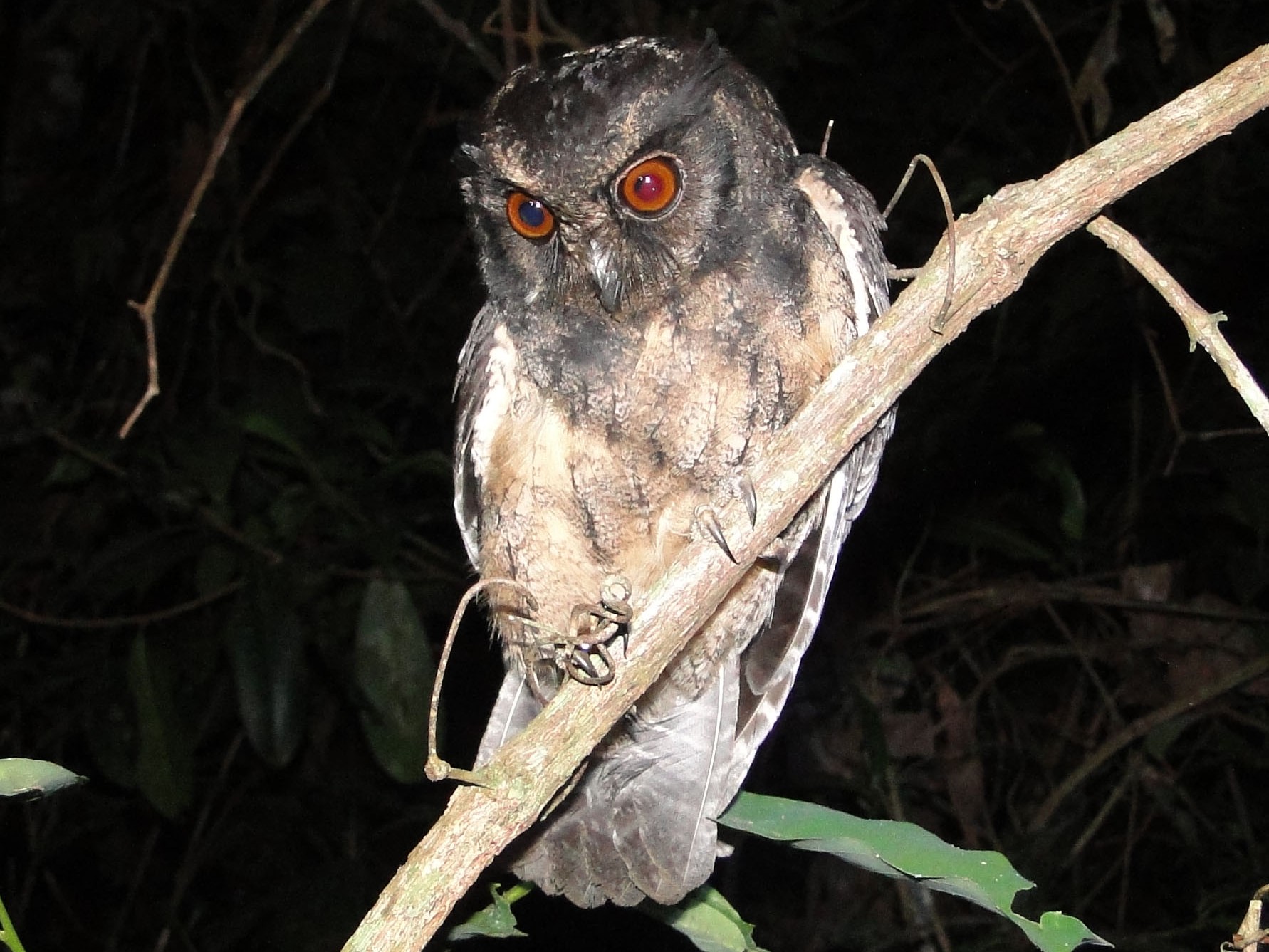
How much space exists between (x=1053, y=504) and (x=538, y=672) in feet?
6.82

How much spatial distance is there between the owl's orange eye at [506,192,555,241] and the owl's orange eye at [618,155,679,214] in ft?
0.44

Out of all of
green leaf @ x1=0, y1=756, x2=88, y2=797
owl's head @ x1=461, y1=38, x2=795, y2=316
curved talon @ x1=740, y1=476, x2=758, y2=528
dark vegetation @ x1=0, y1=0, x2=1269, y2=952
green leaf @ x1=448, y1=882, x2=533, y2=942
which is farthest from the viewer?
dark vegetation @ x1=0, y1=0, x2=1269, y2=952

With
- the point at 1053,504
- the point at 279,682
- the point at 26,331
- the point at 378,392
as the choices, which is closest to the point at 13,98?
the point at 26,331

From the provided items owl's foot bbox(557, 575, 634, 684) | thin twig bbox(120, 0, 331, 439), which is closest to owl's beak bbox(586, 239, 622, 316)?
owl's foot bbox(557, 575, 634, 684)

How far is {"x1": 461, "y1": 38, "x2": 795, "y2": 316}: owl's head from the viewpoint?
1.71m

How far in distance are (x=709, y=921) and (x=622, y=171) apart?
3.62 feet

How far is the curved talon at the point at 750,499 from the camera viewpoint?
130 cm

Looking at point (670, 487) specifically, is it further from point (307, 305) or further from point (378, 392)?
point (378, 392)

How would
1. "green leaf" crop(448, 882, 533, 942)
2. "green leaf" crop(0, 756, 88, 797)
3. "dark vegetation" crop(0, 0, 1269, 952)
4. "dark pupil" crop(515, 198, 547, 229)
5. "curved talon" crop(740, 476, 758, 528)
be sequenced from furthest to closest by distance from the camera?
"dark vegetation" crop(0, 0, 1269, 952) → "dark pupil" crop(515, 198, 547, 229) → "green leaf" crop(448, 882, 533, 942) → "curved talon" crop(740, 476, 758, 528) → "green leaf" crop(0, 756, 88, 797)

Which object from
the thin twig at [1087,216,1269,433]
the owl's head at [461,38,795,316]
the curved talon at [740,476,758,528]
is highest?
the thin twig at [1087,216,1269,433]

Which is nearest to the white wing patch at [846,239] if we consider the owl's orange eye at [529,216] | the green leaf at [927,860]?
the owl's orange eye at [529,216]

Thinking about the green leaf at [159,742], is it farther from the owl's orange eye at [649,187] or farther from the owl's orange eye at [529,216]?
the owl's orange eye at [649,187]

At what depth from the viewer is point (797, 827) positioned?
1.28 m

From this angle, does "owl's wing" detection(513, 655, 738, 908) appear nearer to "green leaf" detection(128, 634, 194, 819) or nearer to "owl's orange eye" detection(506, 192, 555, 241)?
"owl's orange eye" detection(506, 192, 555, 241)
